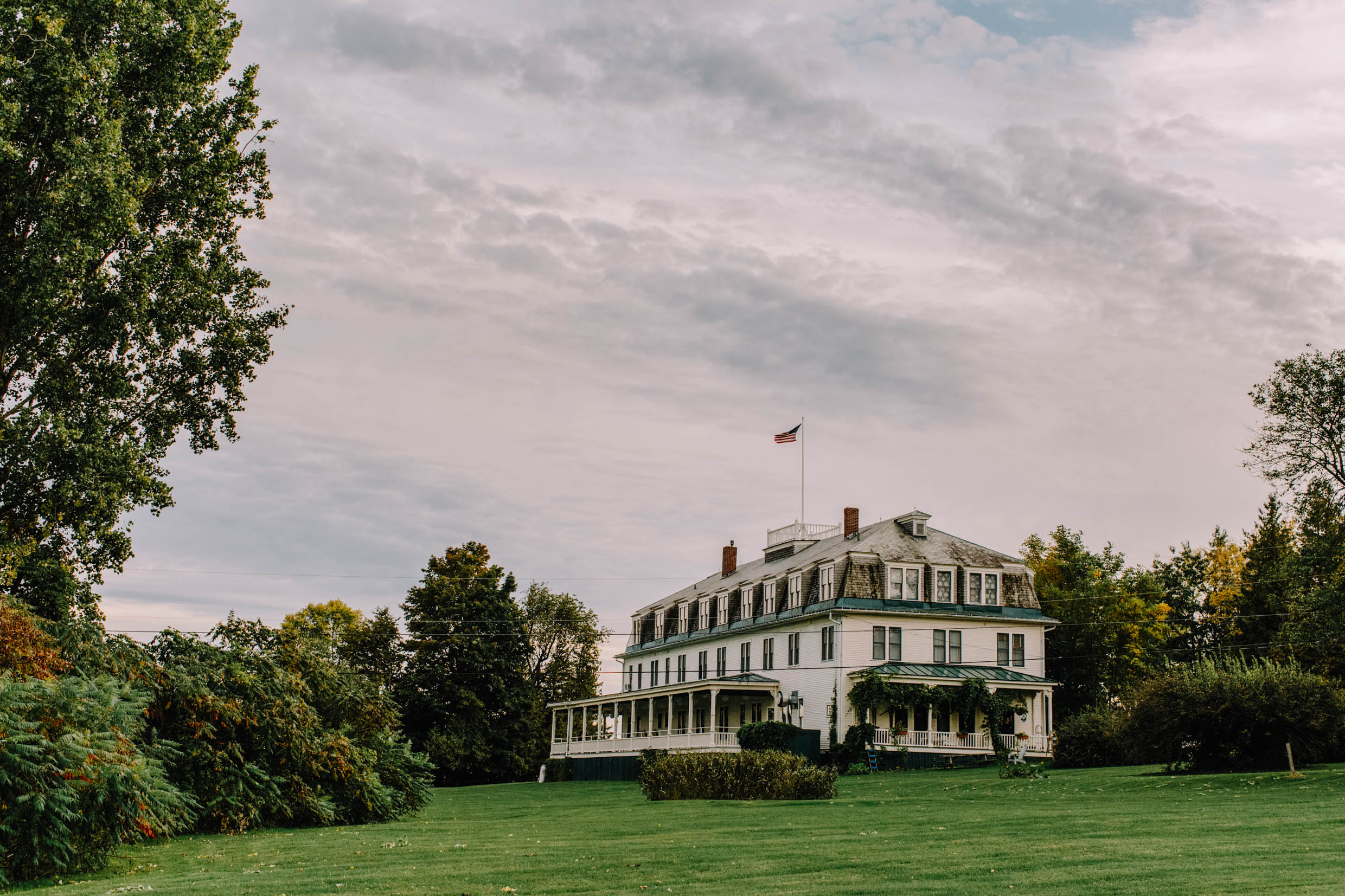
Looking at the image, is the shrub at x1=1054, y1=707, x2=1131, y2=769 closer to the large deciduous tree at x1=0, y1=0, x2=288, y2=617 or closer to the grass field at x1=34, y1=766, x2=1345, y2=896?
the grass field at x1=34, y1=766, x2=1345, y2=896

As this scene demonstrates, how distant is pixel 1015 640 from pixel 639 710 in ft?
73.4

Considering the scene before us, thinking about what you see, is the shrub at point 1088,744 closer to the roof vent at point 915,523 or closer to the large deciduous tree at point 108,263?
the roof vent at point 915,523

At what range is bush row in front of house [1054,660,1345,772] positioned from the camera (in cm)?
2722

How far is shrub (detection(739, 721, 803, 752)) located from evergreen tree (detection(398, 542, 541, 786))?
56.7 feet

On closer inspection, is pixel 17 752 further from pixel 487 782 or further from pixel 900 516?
pixel 487 782

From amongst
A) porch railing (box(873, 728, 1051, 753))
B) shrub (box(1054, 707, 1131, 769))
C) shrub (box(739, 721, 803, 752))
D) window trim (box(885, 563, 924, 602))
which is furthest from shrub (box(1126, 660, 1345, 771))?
window trim (box(885, 563, 924, 602))

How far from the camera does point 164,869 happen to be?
13961 mm

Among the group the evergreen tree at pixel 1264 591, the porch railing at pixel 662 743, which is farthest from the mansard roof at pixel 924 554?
the evergreen tree at pixel 1264 591

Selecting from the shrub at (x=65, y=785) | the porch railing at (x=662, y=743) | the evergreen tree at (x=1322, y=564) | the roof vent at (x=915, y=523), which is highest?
the roof vent at (x=915, y=523)

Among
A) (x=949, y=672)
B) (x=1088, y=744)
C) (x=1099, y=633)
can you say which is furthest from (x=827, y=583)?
(x=1099, y=633)

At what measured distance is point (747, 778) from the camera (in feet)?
83.8

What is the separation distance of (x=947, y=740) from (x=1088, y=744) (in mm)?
6736

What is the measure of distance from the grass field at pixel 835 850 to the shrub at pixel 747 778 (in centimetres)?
162

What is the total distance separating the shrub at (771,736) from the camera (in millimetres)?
42719
